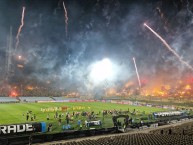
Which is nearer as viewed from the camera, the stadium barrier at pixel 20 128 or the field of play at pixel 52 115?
the stadium barrier at pixel 20 128

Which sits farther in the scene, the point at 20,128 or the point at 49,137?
the point at 49,137

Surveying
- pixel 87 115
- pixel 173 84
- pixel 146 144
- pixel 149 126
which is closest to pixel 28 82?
pixel 173 84

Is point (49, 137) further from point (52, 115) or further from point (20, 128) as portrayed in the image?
point (52, 115)

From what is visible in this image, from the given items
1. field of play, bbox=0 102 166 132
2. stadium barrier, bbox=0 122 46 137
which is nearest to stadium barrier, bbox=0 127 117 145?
stadium barrier, bbox=0 122 46 137

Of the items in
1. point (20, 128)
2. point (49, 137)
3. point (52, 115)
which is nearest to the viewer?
point (20, 128)

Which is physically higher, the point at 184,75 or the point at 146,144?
the point at 184,75

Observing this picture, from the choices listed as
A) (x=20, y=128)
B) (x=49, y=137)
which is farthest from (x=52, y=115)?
(x=20, y=128)

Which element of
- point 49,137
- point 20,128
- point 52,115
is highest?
point 52,115

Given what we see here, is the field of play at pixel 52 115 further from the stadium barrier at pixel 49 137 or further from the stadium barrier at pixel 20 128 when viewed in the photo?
the stadium barrier at pixel 20 128

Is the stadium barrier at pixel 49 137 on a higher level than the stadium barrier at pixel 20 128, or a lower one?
lower

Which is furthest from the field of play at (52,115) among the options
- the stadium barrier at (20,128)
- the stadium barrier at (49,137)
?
the stadium barrier at (20,128)

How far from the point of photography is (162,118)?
56688 millimetres

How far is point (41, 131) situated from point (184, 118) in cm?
4059

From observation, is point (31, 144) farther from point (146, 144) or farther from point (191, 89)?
point (191, 89)
